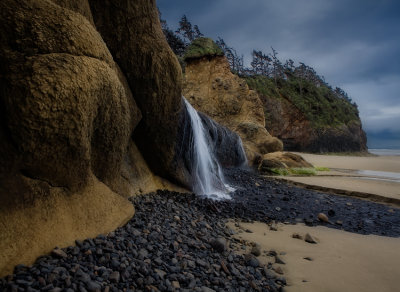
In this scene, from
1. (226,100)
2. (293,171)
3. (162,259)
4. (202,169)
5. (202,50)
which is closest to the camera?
(162,259)

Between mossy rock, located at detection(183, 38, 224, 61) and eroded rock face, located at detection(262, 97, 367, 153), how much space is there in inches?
684

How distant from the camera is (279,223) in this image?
5.45 meters

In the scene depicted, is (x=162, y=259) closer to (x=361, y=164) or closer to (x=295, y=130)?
(x=361, y=164)

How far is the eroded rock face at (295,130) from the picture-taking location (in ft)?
117

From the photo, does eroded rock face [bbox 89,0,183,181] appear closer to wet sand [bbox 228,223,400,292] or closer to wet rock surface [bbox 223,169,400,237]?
wet rock surface [bbox 223,169,400,237]

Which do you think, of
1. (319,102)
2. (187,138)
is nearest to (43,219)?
(187,138)

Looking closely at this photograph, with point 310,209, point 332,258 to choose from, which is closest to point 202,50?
point 310,209

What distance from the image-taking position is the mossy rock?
19497 millimetres

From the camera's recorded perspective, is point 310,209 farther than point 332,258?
Yes

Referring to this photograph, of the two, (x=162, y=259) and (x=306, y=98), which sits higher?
(x=306, y=98)

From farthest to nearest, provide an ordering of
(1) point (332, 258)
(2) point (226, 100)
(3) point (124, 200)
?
(2) point (226, 100)
(3) point (124, 200)
(1) point (332, 258)

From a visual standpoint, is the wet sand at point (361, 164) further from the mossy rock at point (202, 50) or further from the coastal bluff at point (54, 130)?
the coastal bluff at point (54, 130)

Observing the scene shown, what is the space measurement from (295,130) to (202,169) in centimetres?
3264

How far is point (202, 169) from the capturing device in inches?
327
